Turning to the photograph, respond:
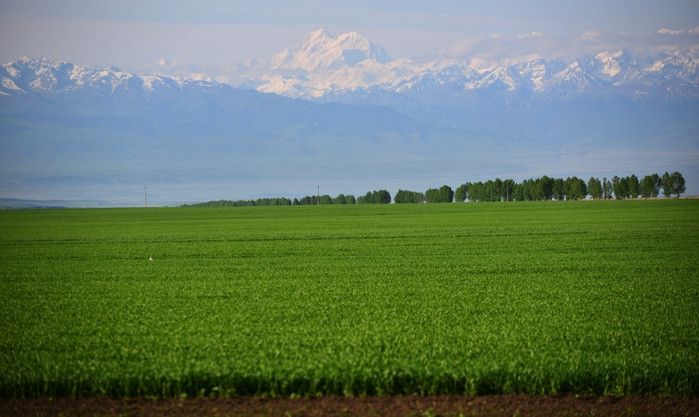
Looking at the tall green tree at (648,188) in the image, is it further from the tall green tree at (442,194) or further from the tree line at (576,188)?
the tall green tree at (442,194)

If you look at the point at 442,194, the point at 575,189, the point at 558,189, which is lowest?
the point at 442,194

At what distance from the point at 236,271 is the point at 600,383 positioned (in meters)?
13.0

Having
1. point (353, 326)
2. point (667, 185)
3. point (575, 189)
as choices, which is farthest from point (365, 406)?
point (667, 185)

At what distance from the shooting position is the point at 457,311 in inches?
510

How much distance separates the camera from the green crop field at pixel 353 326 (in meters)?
8.90

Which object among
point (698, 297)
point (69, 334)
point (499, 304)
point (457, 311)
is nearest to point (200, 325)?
point (69, 334)

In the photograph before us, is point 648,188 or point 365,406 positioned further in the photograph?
point 648,188

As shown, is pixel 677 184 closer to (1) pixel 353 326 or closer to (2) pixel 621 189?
(2) pixel 621 189

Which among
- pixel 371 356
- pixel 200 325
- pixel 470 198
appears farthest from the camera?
pixel 470 198

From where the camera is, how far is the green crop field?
8.90 metres

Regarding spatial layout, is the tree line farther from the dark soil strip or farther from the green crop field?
the dark soil strip

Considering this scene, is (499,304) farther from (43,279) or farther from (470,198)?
(470,198)

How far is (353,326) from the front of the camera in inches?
458

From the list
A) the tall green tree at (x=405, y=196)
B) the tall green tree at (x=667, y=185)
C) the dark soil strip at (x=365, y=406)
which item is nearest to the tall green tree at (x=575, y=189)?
the tall green tree at (x=667, y=185)
